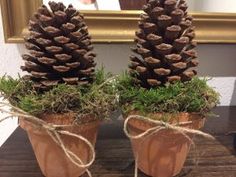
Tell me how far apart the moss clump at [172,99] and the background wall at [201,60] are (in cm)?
23

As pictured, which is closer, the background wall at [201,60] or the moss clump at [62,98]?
the moss clump at [62,98]

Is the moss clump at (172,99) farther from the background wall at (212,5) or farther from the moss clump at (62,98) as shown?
the background wall at (212,5)

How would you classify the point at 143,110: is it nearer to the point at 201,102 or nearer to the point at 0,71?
the point at 201,102

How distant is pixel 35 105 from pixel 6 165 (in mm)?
139

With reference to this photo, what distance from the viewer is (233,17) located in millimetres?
568

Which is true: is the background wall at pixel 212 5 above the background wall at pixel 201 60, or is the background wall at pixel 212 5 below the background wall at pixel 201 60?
above

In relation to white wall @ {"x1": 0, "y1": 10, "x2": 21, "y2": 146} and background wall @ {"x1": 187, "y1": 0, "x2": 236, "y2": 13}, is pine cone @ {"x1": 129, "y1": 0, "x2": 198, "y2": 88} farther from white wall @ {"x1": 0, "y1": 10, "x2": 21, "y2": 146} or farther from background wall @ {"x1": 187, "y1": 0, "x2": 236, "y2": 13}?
white wall @ {"x1": 0, "y1": 10, "x2": 21, "y2": 146}

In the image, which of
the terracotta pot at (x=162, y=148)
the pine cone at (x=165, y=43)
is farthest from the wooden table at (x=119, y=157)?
the pine cone at (x=165, y=43)

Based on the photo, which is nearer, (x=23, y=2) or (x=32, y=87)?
(x=32, y=87)

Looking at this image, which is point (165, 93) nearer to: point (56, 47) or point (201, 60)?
point (56, 47)

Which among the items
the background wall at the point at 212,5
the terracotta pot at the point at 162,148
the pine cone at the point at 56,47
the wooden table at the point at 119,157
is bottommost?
the wooden table at the point at 119,157

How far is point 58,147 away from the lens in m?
0.35

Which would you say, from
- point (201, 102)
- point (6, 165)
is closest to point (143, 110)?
point (201, 102)

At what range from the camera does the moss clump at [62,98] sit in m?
0.33
